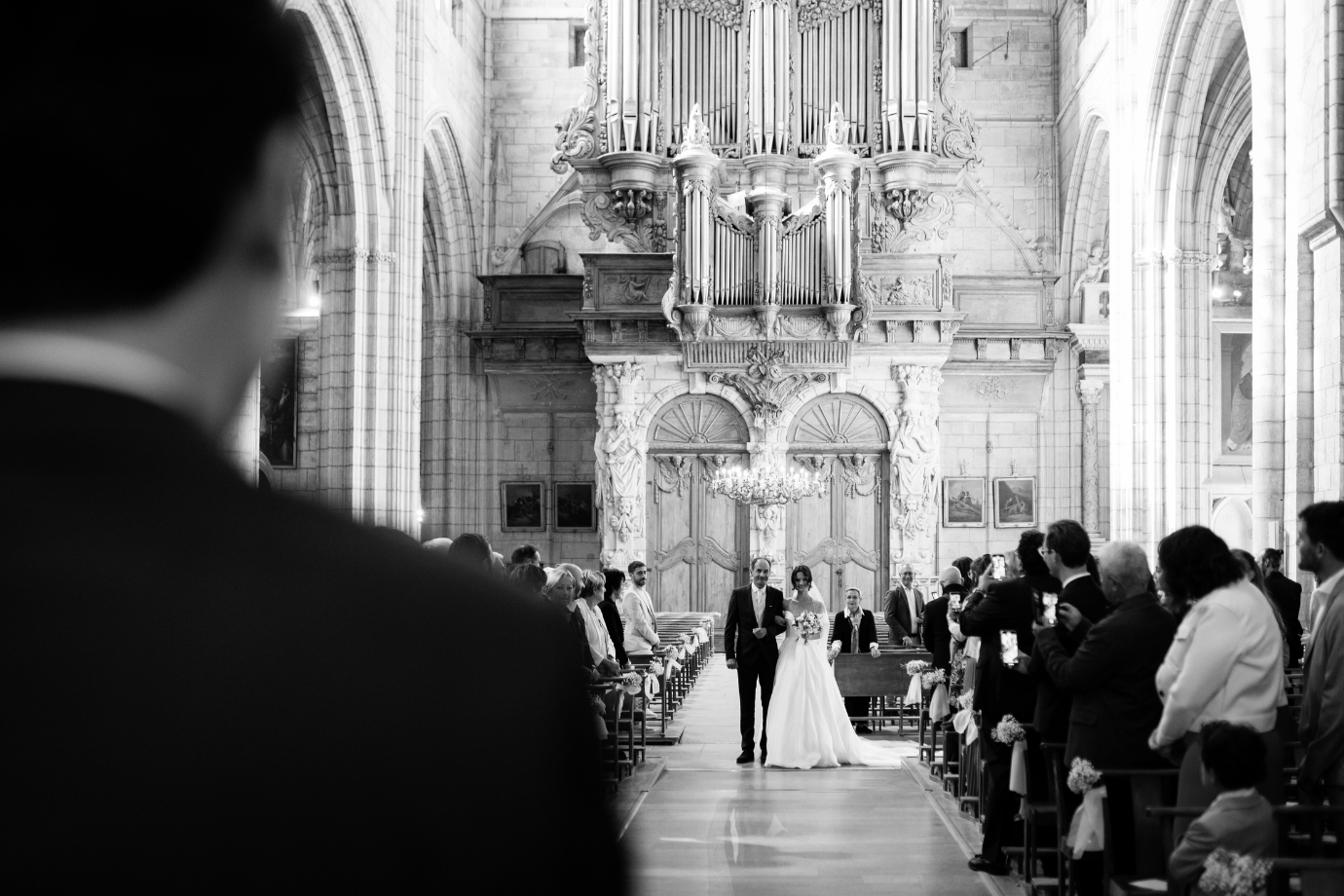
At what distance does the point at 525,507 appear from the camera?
2516 centimetres

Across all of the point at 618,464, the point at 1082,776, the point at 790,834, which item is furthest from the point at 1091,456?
the point at 1082,776

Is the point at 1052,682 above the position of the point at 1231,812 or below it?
above

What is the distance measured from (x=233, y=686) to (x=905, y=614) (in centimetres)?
1466

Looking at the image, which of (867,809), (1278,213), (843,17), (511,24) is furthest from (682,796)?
(511,24)

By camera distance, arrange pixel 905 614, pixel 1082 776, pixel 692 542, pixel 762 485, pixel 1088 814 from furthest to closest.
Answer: pixel 692 542 → pixel 762 485 → pixel 905 614 → pixel 1088 814 → pixel 1082 776

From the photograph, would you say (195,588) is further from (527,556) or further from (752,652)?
(752,652)

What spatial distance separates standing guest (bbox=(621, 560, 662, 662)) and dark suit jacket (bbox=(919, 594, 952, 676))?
3035 millimetres

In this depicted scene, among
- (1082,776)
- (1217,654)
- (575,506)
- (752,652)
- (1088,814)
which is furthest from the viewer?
(575,506)

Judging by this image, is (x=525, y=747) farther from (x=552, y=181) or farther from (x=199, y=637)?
(x=552, y=181)

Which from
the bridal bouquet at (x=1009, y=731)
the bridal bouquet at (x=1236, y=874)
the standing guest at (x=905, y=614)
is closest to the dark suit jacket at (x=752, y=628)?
the standing guest at (x=905, y=614)

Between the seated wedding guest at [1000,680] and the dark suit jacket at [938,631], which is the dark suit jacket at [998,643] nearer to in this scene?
the seated wedding guest at [1000,680]

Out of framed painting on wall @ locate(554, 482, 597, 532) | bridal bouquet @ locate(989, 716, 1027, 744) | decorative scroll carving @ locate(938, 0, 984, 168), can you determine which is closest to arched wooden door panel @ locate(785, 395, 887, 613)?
framed painting on wall @ locate(554, 482, 597, 532)

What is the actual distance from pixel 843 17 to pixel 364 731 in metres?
23.6

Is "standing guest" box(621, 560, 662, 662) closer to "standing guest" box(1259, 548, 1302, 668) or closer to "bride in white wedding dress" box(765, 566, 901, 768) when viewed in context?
"bride in white wedding dress" box(765, 566, 901, 768)
